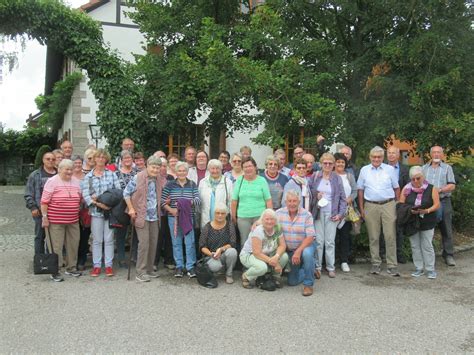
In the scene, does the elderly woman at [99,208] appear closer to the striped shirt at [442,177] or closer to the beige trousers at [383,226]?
the beige trousers at [383,226]

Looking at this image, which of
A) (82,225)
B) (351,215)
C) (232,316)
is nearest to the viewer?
(232,316)

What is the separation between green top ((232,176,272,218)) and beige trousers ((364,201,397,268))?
1530 millimetres

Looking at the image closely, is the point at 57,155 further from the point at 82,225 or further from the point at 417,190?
the point at 417,190

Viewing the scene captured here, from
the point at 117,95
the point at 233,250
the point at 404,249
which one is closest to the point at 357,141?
the point at 404,249

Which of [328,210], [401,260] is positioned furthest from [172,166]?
[401,260]

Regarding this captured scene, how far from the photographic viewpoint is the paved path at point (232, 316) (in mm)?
3793

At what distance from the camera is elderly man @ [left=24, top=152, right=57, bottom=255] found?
5.89 meters

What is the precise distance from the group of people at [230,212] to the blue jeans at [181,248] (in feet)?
0.04

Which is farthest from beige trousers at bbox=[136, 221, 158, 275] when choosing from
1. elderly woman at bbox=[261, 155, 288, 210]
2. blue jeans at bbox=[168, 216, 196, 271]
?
elderly woman at bbox=[261, 155, 288, 210]

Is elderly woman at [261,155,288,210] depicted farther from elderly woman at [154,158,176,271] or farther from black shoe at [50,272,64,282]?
black shoe at [50,272,64,282]

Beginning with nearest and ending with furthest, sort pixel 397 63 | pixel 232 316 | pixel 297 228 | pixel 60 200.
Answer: pixel 232 316
pixel 297 228
pixel 60 200
pixel 397 63

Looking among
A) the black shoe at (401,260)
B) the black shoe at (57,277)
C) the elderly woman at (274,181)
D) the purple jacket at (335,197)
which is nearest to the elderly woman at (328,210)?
the purple jacket at (335,197)

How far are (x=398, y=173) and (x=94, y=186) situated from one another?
4.40 metres

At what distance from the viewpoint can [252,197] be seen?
5852mm
